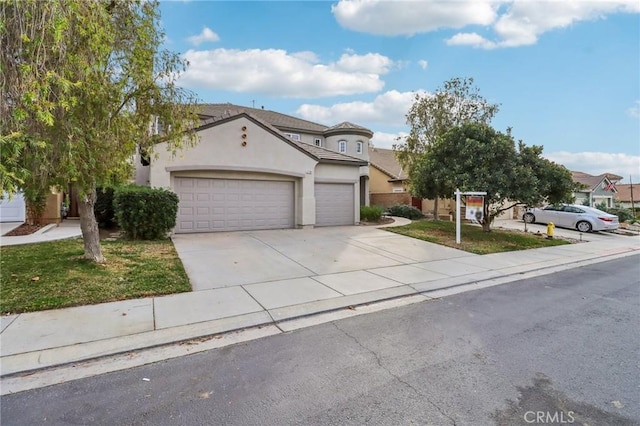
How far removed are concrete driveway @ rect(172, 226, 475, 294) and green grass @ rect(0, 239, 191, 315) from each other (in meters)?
0.57

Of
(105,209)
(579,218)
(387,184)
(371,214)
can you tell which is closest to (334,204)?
(371,214)

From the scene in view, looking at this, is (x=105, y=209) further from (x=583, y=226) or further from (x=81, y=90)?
(x=583, y=226)

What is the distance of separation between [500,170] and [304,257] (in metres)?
8.35

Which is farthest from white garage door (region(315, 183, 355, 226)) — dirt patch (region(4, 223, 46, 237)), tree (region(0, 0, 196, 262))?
dirt patch (region(4, 223, 46, 237))

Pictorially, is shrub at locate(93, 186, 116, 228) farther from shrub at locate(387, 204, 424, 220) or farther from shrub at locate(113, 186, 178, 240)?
shrub at locate(387, 204, 424, 220)

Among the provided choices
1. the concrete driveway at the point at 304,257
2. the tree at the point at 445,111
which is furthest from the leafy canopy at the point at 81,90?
the tree at the point at 445,111

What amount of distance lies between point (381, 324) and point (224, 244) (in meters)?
6.92

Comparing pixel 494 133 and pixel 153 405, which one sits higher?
pixel 494 133

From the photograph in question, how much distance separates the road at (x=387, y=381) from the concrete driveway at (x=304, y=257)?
2233mm

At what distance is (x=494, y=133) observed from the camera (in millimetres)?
13219

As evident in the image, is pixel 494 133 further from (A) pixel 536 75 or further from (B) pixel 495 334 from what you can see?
(B) pixel 495 334

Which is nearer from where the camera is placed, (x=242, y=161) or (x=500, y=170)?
(x=500, y=170)

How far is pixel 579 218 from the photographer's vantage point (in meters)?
19.2

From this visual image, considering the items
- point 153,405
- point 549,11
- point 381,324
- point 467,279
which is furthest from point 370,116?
point 153,405
